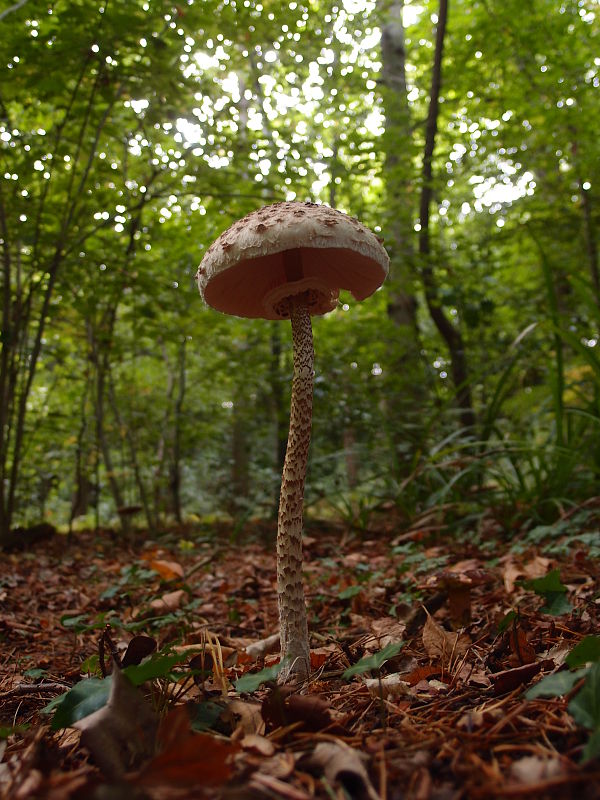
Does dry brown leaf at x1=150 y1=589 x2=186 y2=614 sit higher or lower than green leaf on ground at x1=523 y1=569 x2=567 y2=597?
lower

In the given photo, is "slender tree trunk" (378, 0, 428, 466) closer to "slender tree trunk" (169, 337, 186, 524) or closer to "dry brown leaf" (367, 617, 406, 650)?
"slender tree trunk" (169, 337, 186, 524)

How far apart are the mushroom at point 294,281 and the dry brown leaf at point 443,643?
479 mm

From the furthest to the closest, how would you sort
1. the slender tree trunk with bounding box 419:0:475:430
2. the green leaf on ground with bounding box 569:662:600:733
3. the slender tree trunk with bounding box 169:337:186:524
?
the slender tree trunk with bounding box 169:337:186:524
the slender tree trunk with bounding box 419:0:475:430
the green leaf on ground with bounding box 569:662:600:733

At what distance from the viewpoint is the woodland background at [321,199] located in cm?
423

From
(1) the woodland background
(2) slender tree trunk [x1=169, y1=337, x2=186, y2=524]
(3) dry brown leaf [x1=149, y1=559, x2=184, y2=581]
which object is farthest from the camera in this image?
(2) slender tree trunk [x1=169, y1=337, x2=186, y2=524]

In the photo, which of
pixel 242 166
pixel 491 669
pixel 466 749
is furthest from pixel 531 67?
A: pixel 466 749

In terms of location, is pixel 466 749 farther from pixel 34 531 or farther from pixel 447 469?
pixel 34 531

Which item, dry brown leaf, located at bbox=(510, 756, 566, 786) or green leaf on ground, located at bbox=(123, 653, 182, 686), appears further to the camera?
green leaf on ground, located at bbox=(123, 653, 182, 686)

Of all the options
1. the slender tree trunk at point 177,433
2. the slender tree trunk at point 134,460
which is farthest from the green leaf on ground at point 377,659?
the slender tree trunk at point 177,433

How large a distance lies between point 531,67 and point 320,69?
8.37ft

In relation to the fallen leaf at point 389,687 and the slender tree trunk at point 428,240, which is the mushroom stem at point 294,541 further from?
the slender tree trunk at point 428,240

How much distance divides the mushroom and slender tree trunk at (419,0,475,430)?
3.56 metres

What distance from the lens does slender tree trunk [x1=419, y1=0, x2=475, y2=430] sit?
5656 mm

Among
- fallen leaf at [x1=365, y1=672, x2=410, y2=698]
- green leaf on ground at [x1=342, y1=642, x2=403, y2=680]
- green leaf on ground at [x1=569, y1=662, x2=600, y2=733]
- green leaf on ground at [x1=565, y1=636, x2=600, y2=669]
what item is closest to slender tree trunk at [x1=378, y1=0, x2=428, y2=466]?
fallen leaf at [x1=365, y1=672, x2=410, y2=698]
